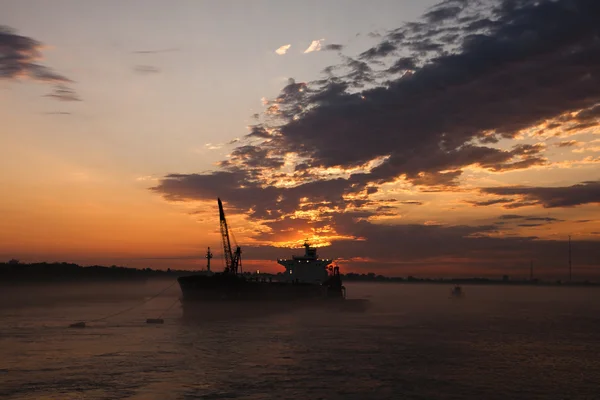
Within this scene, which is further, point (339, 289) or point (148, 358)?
point (339, 289)

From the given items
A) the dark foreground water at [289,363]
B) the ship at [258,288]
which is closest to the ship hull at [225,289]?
the ship at [258,288]

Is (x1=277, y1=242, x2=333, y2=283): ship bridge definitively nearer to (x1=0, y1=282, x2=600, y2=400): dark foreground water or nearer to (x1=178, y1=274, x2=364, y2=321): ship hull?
(x1=178, y1=274, x2=364, y2=321): ship hull

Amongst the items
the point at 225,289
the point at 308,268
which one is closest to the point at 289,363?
the point at 225,289

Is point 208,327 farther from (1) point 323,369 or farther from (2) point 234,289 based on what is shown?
(2) point 234,289

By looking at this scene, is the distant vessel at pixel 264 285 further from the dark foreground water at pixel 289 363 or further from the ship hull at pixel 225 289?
the dark foreground water at pixel 289 363

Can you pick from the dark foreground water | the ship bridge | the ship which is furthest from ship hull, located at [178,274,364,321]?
the dark foreground water

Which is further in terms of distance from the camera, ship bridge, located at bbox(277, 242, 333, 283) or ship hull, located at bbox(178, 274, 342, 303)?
ship bridge, located at bbox(277, 242, 333, 283)

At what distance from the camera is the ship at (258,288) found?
117812 millimetres

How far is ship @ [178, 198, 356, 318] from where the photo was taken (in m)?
118

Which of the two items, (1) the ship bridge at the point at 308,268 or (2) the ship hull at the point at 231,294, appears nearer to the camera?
(2) the ship hull at the point at 231,294

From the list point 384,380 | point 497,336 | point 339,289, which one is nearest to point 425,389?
point 384,380

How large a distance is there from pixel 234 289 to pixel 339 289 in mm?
51271

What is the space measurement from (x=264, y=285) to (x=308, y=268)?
130 ft

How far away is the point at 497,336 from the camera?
66.6 m
